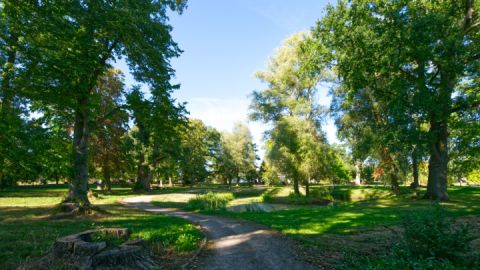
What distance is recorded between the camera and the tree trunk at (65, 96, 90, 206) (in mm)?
17344

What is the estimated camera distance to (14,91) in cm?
1113

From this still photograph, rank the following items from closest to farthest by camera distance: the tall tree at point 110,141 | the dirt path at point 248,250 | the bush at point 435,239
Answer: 1. the bush at point 435,239
2. the dirt path at point 248,250
3. the tall tree at point 110,141

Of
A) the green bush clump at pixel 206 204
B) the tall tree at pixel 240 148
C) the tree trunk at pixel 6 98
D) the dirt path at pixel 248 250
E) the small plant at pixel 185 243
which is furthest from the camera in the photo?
the tall tree at pixel 240 148

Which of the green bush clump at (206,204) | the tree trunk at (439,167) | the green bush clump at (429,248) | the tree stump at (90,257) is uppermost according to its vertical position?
the tree trunk at (439,167)

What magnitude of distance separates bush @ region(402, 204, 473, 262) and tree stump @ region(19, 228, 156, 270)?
6.69m

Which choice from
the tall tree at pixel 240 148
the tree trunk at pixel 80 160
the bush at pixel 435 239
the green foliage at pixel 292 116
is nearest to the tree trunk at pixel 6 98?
the tree trunk at pixel 80 160

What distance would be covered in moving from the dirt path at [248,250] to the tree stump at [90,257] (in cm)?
175

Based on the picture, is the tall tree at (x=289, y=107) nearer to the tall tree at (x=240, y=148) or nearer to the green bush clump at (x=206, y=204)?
the green bush clump at (x=206, y=204)

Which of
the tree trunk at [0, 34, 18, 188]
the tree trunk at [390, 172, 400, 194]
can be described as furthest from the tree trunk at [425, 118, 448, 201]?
the tree trunk at [0, 34, 18, 188]

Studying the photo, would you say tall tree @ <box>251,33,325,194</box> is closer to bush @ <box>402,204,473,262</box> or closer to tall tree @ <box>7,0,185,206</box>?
tall tree @ <box>7,0,185,206</box>

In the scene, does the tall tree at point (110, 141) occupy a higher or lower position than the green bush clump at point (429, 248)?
higher

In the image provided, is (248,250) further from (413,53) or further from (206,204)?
(413,53)

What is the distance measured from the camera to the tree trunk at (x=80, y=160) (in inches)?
683

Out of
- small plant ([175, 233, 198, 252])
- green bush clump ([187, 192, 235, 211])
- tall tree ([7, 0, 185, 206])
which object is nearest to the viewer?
small plant ([175, 233, 198, 252])
